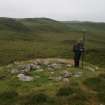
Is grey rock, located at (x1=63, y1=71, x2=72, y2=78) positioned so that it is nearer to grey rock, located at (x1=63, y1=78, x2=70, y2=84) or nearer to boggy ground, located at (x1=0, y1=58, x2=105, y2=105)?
boggy ground, located at (x1=0, y1=58, x2=105, y2=105)

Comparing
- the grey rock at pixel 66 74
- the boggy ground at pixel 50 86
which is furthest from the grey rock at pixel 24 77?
the grey rock at pixel 66 74

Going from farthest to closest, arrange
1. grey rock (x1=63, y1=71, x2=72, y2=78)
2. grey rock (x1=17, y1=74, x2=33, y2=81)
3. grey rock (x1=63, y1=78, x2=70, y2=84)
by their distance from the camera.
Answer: grey rock (x1=63, y1=71, x2=72, y2=78), grey rock (x1=17, y1=74, x2=33, y2=81), grey rock (x1=63, y1=78, x2=70, y2=84)

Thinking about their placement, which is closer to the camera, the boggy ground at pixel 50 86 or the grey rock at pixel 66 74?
the boggy ground at pixel 50 86

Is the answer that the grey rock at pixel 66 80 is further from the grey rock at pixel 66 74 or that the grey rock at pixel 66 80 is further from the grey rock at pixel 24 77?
the grey rock at pixel 24 77

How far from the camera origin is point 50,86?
2172 cm

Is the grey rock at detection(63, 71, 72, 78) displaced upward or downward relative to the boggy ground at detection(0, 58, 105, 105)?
upward

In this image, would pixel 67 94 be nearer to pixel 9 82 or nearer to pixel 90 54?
pixel 9 82

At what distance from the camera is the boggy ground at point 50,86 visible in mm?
19141

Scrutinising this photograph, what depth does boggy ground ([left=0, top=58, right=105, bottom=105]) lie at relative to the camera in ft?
62.8

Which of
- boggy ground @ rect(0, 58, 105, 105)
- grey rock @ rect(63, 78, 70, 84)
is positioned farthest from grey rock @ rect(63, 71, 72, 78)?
grey rock @ rect(63, 78, 70, 84)

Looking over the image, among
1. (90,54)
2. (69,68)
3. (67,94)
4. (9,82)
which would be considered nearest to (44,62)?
(69,68)

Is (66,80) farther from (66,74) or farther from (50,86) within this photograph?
(50,86)

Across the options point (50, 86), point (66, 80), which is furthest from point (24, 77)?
point (66, 80)

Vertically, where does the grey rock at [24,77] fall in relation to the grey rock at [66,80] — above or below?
above
